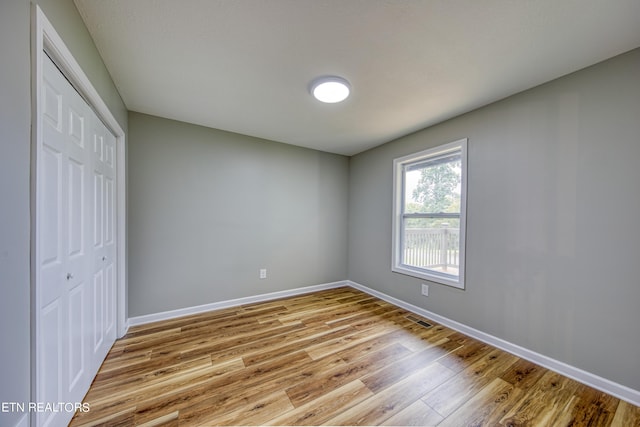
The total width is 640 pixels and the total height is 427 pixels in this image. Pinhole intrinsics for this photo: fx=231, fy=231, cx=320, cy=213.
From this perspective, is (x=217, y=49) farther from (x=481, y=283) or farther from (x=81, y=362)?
(x=481, y=283)

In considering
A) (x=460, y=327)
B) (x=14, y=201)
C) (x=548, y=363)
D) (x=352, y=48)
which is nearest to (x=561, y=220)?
(x=548, y=363)

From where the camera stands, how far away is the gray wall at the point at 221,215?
267 centimetres

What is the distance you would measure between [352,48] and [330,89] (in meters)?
0.46

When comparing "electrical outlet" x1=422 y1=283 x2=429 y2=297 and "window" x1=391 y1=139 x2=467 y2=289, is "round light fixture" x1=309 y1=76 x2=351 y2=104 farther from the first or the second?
"electrical outlet" x1=422 y1=283 x2=429 y2=297

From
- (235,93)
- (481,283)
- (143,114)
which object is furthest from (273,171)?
(481,283)

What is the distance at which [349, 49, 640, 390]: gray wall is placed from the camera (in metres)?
1.62

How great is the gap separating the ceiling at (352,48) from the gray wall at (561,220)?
0.89 feet

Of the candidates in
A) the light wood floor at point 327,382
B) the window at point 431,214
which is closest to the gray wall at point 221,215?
the light wood floor at point 327,382

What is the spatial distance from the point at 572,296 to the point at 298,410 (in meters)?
2.26

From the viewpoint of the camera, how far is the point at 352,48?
161 centimetres

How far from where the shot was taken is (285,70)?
1.86 m

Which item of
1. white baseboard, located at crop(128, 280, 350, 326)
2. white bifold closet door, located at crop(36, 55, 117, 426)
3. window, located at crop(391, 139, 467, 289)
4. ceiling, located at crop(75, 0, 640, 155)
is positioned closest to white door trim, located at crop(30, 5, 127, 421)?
white bifold closet door, located at crop(36, 55, 117, 426)

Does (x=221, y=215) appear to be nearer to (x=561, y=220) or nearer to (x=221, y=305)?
(x=221, y=305)

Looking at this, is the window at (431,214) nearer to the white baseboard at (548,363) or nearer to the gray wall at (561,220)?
the gray wall at (561,220)
